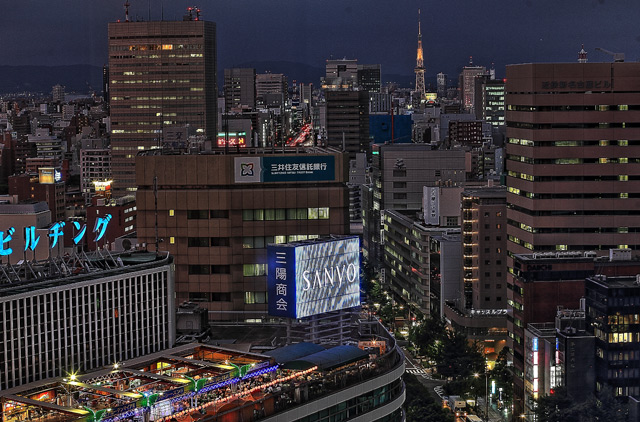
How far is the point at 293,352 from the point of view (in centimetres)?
3084

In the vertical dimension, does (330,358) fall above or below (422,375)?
above

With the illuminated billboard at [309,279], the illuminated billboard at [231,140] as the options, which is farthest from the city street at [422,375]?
the illuminated billboard at [309,279]

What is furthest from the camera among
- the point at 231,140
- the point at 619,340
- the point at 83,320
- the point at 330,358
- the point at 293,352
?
the point at 231,140

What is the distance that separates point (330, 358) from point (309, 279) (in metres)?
4.05

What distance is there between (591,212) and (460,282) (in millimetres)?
10415

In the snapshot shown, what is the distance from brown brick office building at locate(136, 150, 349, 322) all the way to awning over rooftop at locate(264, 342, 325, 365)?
34.3ft

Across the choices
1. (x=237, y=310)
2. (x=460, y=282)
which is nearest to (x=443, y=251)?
(x=460, y=282)

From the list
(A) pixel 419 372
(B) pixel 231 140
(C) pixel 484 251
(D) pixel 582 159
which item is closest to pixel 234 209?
(A) pixel 419 372

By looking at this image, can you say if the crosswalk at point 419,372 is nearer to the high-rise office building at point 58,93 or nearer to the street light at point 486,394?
the street light at point 486,394

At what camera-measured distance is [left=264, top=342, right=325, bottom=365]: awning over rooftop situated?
3031cm

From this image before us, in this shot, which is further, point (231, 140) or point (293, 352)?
point (231, 140)

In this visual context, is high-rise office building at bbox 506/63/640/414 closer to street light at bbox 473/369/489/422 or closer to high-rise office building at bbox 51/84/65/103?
street light at bbox 473/369/489/422

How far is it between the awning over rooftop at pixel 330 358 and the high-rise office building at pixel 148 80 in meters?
111

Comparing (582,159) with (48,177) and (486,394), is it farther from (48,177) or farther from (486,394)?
(48,177)
